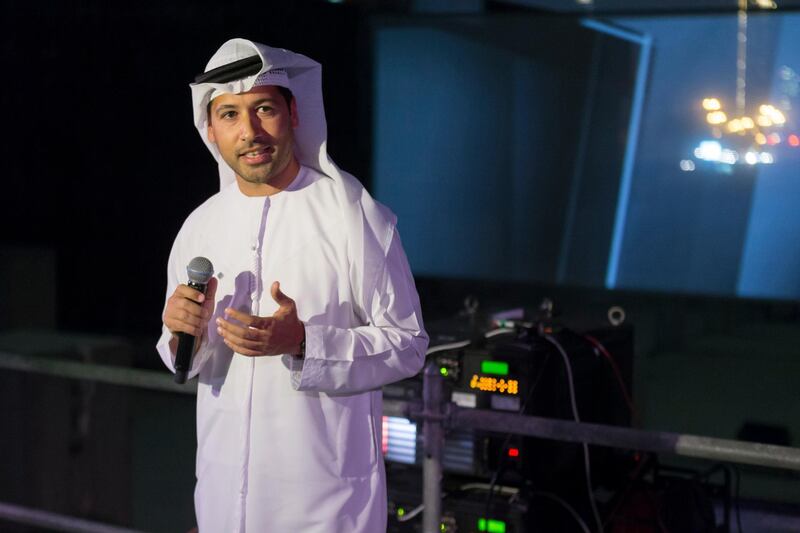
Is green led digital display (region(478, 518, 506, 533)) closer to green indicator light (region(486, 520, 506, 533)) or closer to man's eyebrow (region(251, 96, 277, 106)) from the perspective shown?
green indicator light (region(486, 520, 506, 533))

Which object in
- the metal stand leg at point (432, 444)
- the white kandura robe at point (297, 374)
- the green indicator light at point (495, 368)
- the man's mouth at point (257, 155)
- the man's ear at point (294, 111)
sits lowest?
the metal stand leg at point (432, 444)

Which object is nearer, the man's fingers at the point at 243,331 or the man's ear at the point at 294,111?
the man's fingers at the point at 243,331

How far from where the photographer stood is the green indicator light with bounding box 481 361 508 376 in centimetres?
269

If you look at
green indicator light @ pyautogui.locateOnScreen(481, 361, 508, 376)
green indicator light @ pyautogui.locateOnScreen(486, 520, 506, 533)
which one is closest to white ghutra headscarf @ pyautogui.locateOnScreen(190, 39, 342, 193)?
green indicator light @ pyautogui.locateOnScreen(481, 361, 508, 376)

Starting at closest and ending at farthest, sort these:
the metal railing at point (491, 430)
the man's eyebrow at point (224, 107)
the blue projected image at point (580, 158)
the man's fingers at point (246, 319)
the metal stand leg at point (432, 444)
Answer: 1. the man's fingers at point (246, 319)
2. the man's eyebrow at point (224, 107)
3. the metal railing at point (491, 430)
4. the metal stand leg at point (432, 444)
5. the blue projected image at point (580, 158)

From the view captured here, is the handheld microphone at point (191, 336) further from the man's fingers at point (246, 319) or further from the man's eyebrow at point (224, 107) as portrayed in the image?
the man's eyebrow at point (224, 107)

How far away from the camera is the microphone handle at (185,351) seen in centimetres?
174

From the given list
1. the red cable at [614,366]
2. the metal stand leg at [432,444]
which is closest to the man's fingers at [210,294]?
the metal stand leg at [432,444]

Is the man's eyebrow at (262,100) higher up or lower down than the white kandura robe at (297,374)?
higher up

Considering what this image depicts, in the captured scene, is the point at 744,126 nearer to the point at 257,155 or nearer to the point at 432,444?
the point at 432,444

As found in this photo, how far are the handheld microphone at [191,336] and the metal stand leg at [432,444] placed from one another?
878 mm

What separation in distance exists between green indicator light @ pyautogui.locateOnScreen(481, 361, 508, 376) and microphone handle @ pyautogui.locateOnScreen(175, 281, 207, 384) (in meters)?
1.13

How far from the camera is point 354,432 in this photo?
1816 millimetres

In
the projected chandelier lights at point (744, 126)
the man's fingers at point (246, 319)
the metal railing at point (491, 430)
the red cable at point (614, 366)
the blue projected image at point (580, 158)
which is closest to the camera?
the man's fingers at point (246, 319)
